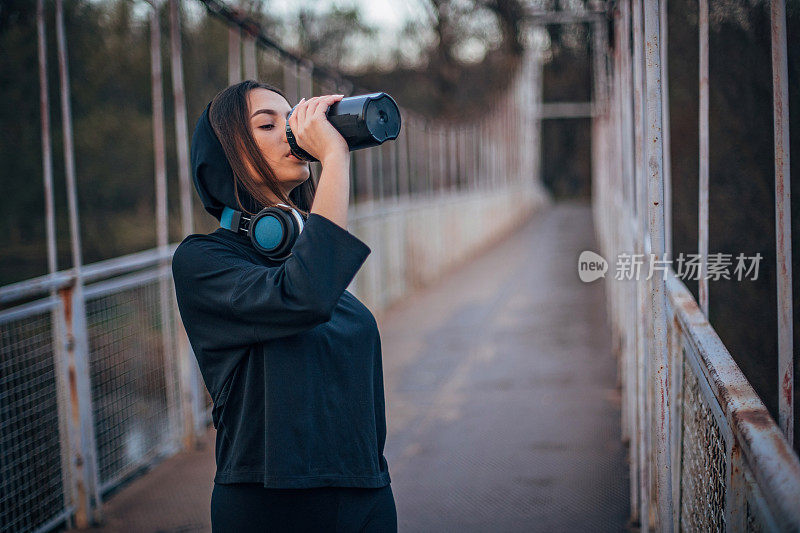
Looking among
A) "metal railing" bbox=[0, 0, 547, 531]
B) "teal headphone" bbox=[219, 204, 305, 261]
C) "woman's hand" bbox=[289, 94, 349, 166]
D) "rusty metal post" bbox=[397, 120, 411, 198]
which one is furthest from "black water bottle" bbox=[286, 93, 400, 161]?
"rusty metal post" bbox=[397, 120, 411, 198]

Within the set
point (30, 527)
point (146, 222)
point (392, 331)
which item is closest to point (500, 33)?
point (146, 222)

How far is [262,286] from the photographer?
1235 millimetres

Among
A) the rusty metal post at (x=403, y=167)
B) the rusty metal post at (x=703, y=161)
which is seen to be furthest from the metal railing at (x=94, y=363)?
the rusty metal post at (x=403, y=167)

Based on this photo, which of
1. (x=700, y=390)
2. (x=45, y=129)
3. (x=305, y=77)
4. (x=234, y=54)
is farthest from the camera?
(x=305, y=77)

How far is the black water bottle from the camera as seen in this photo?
4.28ft

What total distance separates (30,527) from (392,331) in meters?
4.57

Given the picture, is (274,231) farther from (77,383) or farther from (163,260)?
(163,260)

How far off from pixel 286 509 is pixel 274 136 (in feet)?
2.25

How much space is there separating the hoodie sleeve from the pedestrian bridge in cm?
66

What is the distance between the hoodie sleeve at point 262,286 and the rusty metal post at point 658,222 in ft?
3.00

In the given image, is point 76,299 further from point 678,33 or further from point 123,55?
point 123,55

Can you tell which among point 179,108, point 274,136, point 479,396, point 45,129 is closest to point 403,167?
point 479,396

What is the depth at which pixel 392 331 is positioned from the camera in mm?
7207

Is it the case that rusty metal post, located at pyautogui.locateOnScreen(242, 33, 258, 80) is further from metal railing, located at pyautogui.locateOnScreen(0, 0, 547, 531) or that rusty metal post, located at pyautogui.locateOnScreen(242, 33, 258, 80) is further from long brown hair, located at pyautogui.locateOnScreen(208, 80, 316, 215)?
long brown hair, located at pyautogui.locateOnScreen(208, 80, 316, 215)
